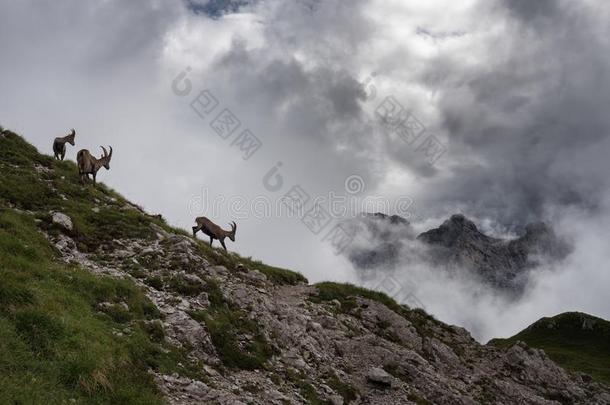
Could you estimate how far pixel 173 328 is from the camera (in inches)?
742

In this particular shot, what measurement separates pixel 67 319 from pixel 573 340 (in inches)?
7355

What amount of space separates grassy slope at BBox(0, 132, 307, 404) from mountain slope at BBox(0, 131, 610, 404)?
50mm

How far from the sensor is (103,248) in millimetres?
23516


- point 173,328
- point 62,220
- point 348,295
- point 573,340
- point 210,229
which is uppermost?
point 573,340

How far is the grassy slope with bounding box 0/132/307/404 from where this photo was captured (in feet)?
41.9

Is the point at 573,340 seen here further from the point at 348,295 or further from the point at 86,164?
the point at 86,164

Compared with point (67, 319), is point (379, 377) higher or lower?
higher

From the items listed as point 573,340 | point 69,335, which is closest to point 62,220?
point 69,335

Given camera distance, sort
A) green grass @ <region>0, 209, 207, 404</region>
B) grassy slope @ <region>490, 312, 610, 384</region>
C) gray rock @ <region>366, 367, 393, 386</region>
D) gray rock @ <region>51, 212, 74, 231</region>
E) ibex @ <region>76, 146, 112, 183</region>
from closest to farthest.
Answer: green grass @ <region>0, 209, 207, 404</region> < gray rock @ <region>51, 212, 74, 231</region> < gray rock @ <region>366, 367, 393, 386</region> < ibex @ <region>76, 146, 112, 183</region> < grassy slope @ <region>490, 312, 610, 384</region>

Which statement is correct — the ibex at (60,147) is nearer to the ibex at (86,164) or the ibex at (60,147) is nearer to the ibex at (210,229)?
the ibex at (86,164)

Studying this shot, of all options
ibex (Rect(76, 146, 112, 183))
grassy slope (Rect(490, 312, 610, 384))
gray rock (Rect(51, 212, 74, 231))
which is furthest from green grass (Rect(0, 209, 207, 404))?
grassy slope (Rect(490, 312, 610, 384))

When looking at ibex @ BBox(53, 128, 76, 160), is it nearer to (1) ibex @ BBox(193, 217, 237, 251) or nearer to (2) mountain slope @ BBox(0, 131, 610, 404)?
(2) mountain slope @ BBox(0, 131, 610, 404)

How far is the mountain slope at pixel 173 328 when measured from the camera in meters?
13.9

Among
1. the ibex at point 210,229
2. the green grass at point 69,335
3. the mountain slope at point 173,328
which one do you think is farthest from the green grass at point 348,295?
the green grass at point 69,335
